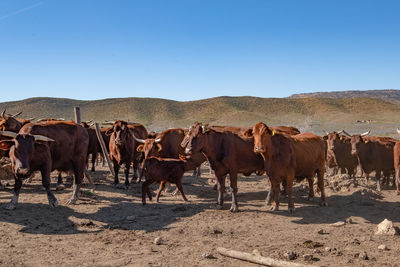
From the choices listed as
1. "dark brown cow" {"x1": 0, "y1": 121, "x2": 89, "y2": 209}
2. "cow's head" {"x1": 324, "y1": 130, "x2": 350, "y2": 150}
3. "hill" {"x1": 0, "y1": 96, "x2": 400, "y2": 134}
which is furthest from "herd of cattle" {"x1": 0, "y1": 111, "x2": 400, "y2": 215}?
"hill" {"x1": 0, "y1": 96, "x2": 400, "y2": 134}

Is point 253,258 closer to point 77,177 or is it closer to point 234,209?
point 234,209

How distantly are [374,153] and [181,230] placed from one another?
9502 mm

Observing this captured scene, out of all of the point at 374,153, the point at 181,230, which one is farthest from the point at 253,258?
the point at 374,153

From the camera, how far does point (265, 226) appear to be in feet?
24.5

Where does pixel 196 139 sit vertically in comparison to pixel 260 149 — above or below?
above

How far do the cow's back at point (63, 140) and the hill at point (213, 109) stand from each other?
234 ft

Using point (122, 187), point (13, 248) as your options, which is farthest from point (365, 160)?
point (13, 248)

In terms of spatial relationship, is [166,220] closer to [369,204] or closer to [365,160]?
[369,204]

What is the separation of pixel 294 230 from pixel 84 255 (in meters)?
3.91

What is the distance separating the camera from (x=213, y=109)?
99.4 m

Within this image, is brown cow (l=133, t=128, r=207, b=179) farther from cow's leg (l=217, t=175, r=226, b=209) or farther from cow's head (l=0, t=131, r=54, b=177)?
cow's head (l=0, t=131, r=54, b=177)

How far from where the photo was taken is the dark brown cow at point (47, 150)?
7.67 m

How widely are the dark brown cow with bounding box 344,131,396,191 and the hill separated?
65754 mm

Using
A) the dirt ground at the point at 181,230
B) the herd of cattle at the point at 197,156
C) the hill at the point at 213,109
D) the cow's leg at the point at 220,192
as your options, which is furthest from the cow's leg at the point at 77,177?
the hill at the point at 213,109
